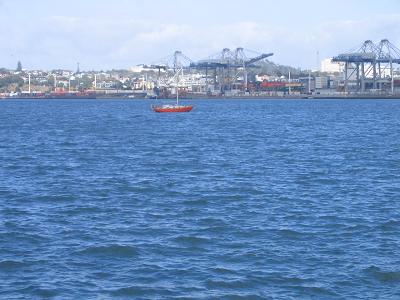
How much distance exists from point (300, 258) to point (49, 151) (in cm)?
2479

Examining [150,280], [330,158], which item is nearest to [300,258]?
[150,280]

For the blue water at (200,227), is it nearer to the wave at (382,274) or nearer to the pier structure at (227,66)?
the wave at (382,274)

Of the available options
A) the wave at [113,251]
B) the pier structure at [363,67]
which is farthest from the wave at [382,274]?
the pier structure at [363,67]

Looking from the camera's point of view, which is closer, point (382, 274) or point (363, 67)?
point (382, 274)

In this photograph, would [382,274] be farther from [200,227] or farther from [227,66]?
[227,66]

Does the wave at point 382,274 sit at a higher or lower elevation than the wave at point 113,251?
lower

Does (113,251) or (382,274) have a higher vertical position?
(113,251)

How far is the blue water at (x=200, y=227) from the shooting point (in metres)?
14.2

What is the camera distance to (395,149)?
3969cm

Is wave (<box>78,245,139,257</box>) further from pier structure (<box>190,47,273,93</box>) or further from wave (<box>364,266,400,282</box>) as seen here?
pier structure (<box>190,47,273,93</box>)

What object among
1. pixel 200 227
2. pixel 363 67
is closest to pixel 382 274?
pixel 200 227

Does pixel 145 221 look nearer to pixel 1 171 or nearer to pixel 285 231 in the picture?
pixel 285 231

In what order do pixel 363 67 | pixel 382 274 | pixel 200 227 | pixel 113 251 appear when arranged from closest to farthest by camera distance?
pixel 382 274
pixel 113 251
pixel 200 227
pixel 363 67

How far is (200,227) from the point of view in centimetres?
1866
